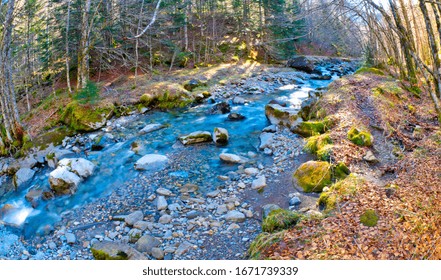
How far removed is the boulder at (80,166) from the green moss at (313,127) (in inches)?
245

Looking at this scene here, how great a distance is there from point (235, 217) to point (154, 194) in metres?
2.12

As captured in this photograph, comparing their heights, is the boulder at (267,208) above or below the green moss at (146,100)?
below

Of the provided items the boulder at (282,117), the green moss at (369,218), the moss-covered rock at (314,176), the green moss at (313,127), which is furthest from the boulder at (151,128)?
the green moss at (369,218)

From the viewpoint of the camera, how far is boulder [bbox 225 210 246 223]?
5.41 meters

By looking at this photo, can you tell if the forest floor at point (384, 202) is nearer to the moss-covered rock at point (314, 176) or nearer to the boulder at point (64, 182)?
the moss-covered rock at point (314, 176)

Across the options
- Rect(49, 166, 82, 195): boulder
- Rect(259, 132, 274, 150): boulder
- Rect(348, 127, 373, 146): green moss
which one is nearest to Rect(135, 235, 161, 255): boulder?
Rect(49, 166, 82, 195): boulder

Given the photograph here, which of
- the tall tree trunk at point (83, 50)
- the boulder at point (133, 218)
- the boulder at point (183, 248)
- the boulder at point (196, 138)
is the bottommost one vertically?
the boulder at point (183, 248)

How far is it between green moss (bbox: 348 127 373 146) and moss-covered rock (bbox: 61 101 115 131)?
9.06m

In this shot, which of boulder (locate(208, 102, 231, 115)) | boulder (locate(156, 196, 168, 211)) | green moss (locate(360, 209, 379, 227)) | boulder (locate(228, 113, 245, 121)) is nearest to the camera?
green moss (locate(360, 209, 379, 227))

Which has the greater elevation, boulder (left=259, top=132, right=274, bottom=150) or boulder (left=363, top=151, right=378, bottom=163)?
boulder (left=363, top=151, right=378, bottom=163)

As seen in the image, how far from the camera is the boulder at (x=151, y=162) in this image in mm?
7862

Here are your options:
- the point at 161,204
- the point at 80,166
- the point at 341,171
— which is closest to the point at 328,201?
the point at 341,171

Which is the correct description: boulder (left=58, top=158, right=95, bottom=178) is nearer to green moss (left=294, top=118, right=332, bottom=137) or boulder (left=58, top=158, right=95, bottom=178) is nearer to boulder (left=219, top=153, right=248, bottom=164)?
boulder (left=219, top=153, right=248, bottom=164)

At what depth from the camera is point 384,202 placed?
4430 mm
